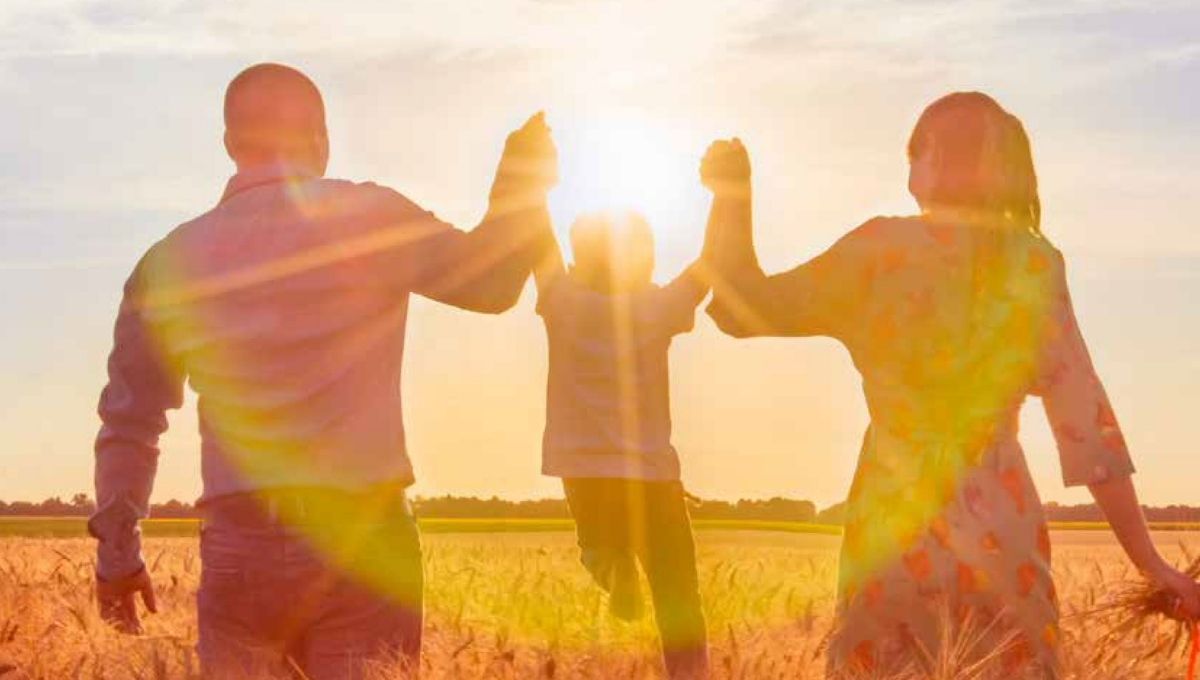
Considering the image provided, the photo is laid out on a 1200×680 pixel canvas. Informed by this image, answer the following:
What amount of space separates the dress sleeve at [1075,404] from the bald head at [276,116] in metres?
1.83

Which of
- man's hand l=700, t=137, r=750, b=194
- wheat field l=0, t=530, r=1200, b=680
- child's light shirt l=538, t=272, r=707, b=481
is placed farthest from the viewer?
child's light shirt l=538, t=272, r=707, b=481

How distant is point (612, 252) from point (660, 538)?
1.19m

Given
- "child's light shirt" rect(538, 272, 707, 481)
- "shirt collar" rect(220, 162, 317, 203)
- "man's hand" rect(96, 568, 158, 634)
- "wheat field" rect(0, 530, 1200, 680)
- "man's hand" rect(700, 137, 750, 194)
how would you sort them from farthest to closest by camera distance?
"child's light shirt" rect(538, 272, 707, 481)
"wheat field" rect(0, 530, 1200, 680)
"man's hand" rect(96, 568, 158, 634)
"shirt collar" rect(220, 162, 317, 203)
"man's hand" rect(700, 137, 750, 194)

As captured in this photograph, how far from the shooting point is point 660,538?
276 inches

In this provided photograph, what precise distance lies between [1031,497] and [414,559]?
1477mm

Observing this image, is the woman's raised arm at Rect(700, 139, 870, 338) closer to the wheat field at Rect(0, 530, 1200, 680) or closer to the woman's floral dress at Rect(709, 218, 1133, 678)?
the woman's floral dress at Rect(709, 218, 1133, 678)

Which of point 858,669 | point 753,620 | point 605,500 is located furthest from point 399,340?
point 753,620

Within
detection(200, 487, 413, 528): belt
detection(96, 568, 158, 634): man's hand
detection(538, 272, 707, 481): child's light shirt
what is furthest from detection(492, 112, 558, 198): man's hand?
detection(538, 272, 707, 481): child's light shirt

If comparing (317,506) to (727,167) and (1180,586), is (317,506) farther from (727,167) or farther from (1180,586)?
(1180,586)

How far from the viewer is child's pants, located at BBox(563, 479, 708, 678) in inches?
273

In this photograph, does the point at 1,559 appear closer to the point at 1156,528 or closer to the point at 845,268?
the point at 845,268

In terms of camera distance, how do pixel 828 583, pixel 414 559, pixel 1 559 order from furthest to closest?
pixel 828 583, pixel 1 559, pixel 414 559

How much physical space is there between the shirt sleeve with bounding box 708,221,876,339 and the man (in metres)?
0.46

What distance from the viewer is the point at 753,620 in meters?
7.41
